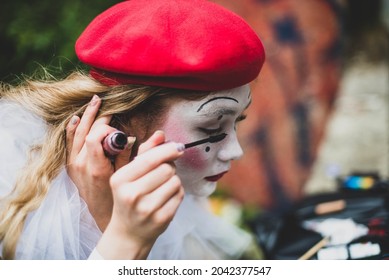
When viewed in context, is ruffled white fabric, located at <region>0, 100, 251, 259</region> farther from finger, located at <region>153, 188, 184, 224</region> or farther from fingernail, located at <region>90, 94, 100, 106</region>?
finger, located at <region>153, 188, 184, 224</region>

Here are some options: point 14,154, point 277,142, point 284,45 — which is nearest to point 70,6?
point 284,45

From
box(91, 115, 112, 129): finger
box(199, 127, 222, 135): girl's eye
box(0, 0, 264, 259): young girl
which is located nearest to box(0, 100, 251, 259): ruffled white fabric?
box(0, 0, 264, 259): young girl

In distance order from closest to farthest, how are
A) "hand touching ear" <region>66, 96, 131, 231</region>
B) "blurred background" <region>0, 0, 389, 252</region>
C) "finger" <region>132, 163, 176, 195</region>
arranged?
"finger" <region>132, 163, 176, 195</region> → "hand touching ear" <region>66, 96, 131, 231</region> → "blurred background" <region>0, 0, 389, 252</region>

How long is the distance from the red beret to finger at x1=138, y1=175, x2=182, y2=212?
0.81 feet

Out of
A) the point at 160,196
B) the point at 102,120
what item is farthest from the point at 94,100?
the point at 160,196

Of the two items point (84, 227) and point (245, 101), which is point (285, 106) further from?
point (84, 227)

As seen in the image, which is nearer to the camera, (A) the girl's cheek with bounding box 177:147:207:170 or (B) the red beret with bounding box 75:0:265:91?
(B) the red beret with bounding box 75:0:265:91

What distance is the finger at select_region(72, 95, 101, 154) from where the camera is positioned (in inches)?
42.1

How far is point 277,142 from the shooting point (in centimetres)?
273

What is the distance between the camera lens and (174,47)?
3.26ft

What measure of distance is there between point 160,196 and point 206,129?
0.25 metres

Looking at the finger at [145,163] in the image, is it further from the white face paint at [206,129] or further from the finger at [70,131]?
the finger at [70,131]

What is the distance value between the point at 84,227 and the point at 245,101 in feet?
1.76

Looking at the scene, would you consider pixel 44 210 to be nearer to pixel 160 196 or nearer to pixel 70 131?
pixel 70 131
